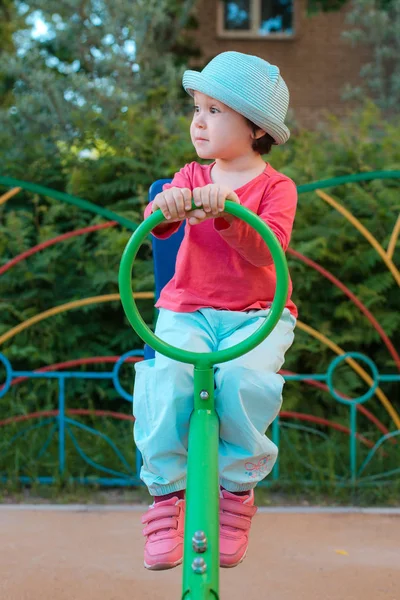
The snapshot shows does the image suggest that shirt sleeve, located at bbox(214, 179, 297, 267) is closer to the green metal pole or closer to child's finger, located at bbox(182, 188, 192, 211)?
child's finger, located at bbox(182, 188, 192, 211)

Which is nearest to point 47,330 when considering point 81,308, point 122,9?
point 81,308

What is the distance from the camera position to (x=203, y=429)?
178cm

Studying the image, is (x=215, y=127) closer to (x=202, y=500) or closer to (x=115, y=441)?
(x=202, y=500)

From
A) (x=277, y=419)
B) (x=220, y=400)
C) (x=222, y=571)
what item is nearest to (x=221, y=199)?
(x=220, y=400)

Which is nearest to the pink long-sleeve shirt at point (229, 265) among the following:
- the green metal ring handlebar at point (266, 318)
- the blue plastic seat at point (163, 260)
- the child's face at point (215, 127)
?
the child's face at point (215, 127)

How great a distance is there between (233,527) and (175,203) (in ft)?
2.56

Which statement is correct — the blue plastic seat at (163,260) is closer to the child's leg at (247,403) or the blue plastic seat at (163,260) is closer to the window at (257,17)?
the child's leg at (247,403)

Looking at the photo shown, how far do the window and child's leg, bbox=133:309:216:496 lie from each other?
32.5 feet

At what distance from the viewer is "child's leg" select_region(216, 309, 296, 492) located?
1.90 m

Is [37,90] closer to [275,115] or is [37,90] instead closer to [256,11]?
[275,115]

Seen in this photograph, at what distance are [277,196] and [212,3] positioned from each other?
9.81 meters

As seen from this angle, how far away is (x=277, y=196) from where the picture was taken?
6.62 feet

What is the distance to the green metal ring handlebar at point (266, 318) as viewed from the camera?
1.71 metres

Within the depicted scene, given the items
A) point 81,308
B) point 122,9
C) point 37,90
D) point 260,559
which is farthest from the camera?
point 122,9
